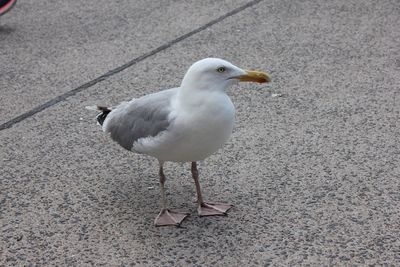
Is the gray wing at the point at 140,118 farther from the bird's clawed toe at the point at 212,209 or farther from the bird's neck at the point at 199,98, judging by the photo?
the bird's clawed toe at the point at 212,209

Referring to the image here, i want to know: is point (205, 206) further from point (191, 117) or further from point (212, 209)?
point (191, 117)

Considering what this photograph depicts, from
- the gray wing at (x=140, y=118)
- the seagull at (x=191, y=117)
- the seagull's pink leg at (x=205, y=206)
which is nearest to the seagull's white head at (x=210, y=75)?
the seagull at (x=191, y=117)

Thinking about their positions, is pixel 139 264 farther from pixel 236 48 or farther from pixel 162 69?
pixel 236 48

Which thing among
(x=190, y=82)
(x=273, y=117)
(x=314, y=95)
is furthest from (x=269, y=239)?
(x=314, y=95)

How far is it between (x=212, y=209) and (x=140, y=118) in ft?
1.99

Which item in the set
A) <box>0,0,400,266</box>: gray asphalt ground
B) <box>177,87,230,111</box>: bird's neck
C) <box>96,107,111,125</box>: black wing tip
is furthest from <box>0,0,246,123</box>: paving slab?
<box>177,87,230,111</box>: bird's neck

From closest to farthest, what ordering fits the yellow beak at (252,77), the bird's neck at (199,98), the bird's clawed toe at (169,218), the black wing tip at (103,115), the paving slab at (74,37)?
1. the bird's neck at (199,98)
2. the yellow beak at (252,77)
3. the bird's clawed toe at (169,218)
4. the black wing tip at (103,115)
5. the paving slab at (74,37)

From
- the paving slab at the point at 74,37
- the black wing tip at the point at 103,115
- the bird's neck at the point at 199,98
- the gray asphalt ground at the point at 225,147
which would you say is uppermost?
the bird's neck at the point at 199,98

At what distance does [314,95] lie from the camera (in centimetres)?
471

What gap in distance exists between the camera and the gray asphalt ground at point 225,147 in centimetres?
312

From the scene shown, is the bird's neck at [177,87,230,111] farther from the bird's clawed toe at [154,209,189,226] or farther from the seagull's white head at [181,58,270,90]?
the bird's clawed toe at [154,209,189,226]

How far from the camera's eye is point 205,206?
11.1 ft

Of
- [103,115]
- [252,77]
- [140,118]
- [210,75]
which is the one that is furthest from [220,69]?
[103,115]

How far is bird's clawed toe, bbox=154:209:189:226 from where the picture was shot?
3253 millimetres
